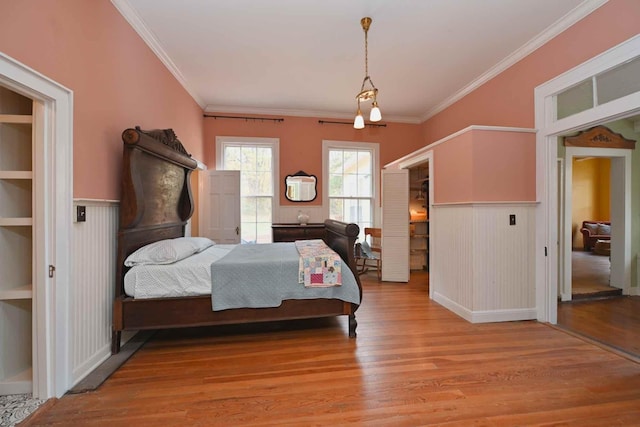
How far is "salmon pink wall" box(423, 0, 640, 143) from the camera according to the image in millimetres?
2182

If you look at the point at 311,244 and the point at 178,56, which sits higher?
the point at 178,56

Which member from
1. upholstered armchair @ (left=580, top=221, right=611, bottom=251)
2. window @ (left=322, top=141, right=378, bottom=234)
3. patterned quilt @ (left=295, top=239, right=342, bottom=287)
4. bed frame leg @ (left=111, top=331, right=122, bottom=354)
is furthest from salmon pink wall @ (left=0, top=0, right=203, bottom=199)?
upholstered armchair @ (left=580, top=221, right=611, bottom=251)

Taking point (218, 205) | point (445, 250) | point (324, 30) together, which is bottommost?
point (445, 250)

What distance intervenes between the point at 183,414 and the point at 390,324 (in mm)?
1936

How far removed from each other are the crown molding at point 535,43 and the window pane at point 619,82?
608 mm

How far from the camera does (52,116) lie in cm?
159

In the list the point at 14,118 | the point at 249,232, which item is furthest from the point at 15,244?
the point at 249,232

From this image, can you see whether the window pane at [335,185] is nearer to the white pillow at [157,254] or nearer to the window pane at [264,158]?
the window pane at [264,158]

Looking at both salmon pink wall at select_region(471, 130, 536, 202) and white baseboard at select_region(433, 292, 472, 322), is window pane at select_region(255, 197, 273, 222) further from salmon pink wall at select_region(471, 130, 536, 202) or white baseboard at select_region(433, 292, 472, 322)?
salmon pink wall at select_region(471, 130, 536, 202)

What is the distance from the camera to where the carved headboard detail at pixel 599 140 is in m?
3.51

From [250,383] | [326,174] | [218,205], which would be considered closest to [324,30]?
A: [326,174]

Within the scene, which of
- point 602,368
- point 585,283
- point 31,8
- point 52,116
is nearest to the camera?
point 31,8

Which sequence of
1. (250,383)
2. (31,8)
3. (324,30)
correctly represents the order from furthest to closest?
(324,30)
(250,383)
(31,8)

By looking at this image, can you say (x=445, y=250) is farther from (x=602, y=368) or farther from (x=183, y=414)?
(x=183, y=414)
